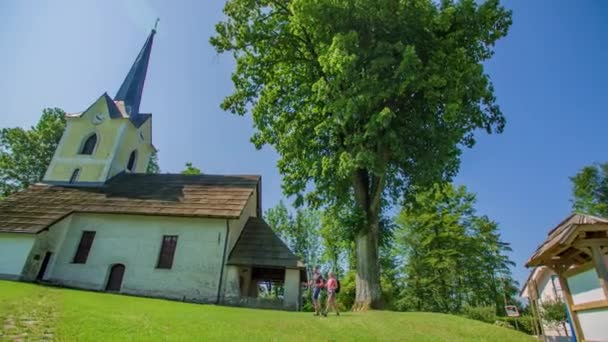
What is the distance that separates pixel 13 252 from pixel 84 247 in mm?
3261

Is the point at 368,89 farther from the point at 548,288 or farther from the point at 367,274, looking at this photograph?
the point at 548,288

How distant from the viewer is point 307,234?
42844 millimetres

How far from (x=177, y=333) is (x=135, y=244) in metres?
13.8

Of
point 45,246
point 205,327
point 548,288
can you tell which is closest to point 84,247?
point 45,246

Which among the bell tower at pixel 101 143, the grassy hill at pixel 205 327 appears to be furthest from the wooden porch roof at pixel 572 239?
the bell tower at pixel 101 143

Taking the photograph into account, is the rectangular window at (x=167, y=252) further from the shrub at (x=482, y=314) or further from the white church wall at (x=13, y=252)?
the shrub at (x=482, y=314)

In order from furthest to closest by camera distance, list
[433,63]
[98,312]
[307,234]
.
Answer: [307,234] < [433,63] < [98,312]

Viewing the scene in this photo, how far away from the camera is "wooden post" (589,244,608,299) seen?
20.8 feet

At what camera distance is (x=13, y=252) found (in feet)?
55.7

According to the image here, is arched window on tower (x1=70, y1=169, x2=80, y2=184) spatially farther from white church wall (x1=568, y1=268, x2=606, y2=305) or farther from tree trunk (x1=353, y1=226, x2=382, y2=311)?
white church wall (x1=568, y1=268, x2=606, y2=305)

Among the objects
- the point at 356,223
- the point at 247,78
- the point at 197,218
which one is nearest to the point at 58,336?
the point at 356,223

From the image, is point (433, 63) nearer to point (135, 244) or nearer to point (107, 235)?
point (135, 244)

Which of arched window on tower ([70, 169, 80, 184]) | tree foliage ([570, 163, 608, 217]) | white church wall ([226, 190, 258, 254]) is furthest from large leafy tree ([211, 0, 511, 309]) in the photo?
tree foliage ([570, 163, 608, 217])

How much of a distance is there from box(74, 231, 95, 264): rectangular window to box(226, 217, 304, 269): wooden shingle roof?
9113 mm
